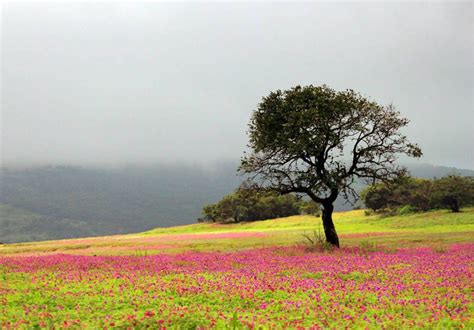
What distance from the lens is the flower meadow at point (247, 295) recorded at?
11984mm

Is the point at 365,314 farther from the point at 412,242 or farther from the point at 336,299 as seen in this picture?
the point at 412,242

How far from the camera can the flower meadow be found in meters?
12.0

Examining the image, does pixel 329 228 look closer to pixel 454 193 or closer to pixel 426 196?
pixel 454 193

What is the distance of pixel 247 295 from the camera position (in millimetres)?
15227

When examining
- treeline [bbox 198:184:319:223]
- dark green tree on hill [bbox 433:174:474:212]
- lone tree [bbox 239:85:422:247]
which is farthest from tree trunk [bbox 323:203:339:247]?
treeline [bbox 198:184:319:223]

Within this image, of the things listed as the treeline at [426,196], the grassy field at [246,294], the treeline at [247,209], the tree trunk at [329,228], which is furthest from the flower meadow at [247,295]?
the treeline at [247,209]

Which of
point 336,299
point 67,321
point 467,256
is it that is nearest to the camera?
point 67,321

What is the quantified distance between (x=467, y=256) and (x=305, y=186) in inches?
530

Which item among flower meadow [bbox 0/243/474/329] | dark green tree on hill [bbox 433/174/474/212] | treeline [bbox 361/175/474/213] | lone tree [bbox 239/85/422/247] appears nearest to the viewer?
flower meadow [bbox 0/243/474/329]

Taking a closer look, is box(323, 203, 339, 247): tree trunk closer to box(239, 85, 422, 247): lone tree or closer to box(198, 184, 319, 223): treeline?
box(239, 85, 422, 247): lone tree

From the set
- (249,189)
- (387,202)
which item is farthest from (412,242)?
(387,202)

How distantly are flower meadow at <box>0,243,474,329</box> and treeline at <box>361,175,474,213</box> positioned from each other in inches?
1835

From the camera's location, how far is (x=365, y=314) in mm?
12688

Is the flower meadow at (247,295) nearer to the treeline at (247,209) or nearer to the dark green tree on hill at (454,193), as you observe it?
the dark green tree on hill at (454,193)
